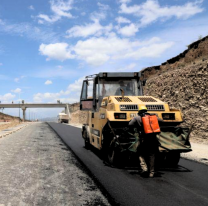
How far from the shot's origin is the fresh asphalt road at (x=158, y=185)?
4.19 meters

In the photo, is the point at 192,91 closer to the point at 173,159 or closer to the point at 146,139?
the point at 173,159

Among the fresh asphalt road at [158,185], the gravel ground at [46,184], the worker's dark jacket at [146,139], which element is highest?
the worker's dark jacket at [146,139]

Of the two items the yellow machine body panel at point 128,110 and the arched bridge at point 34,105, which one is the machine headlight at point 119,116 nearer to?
the yellow machine body panel at point 128,110

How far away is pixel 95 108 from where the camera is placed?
8.73 metres

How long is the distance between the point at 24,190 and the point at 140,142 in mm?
2920

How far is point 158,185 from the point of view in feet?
16.9

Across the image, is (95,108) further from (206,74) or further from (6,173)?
(206,74)

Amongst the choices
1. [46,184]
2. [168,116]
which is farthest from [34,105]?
[46,184]

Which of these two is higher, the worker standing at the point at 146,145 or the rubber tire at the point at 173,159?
the worker standing at the point at 146,145

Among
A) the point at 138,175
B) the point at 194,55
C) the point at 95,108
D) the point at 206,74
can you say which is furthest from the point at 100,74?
the point at 194,55

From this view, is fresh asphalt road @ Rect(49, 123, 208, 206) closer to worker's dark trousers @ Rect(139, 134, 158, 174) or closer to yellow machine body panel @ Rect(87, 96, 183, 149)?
worker's dark trousers @ Rect(139, 134, 158, 174)

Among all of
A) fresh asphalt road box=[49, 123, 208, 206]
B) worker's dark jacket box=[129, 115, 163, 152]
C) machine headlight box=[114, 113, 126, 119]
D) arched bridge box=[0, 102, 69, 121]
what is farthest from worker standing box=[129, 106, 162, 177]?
arched bridge box=[0, 102, 69, 121]

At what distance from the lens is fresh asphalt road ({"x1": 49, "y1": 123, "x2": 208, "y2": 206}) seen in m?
4.19

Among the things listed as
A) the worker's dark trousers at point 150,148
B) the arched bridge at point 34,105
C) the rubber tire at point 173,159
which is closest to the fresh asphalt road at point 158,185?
the rubber tire at point 173,159
